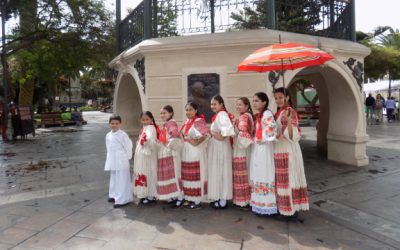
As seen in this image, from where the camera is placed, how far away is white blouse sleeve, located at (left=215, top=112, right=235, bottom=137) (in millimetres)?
4598

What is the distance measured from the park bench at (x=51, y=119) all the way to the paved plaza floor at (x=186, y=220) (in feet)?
45.6

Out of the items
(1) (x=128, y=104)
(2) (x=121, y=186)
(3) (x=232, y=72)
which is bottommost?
(2) (x=121, y=186)

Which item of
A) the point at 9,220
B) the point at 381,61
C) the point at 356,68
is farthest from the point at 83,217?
the point at 381,61

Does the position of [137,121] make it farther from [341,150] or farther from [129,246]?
[129,246]

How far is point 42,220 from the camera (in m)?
4.62

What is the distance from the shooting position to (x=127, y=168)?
Answer: 525cm

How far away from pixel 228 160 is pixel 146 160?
Answer: 1253 mm

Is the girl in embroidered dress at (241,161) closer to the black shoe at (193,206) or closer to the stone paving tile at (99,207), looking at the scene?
the black shoe at (193,206)

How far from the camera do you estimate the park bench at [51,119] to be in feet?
66.5

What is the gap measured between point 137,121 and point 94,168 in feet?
8.80

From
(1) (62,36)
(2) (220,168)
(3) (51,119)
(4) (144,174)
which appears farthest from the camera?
(3) (51,119)

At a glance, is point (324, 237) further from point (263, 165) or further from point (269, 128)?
point (269, 128)

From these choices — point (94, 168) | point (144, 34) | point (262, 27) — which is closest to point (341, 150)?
point (262, 27)

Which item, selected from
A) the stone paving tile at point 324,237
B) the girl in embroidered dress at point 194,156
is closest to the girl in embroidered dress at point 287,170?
the stone paving tile at point 324,237
